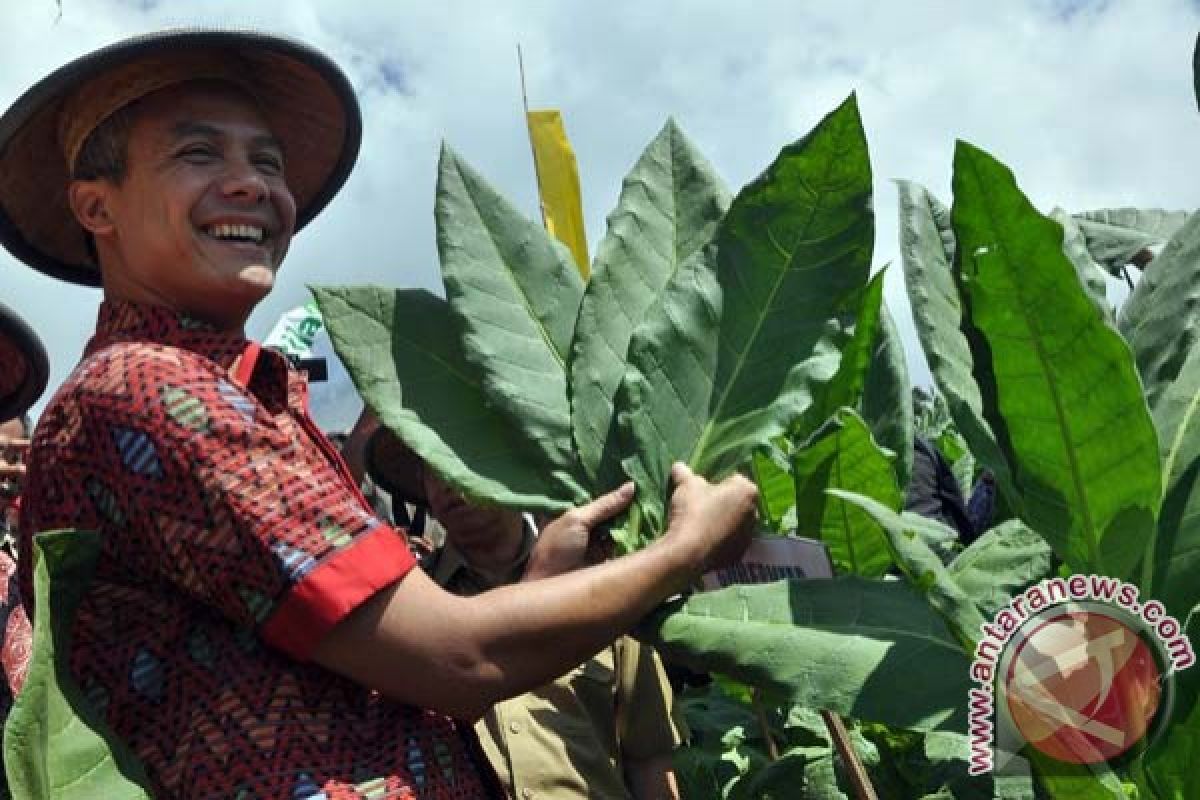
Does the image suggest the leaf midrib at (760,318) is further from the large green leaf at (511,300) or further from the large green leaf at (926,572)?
the large green leaf at (926,572)

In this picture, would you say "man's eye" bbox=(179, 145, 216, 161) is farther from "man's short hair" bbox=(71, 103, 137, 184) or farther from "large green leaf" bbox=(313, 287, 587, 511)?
"large green leaf" bbox=(313, 287, 587, 511)

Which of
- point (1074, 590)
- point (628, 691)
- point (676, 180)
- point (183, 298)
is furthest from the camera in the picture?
point (628, 691)

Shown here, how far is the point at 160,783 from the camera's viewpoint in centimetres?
112

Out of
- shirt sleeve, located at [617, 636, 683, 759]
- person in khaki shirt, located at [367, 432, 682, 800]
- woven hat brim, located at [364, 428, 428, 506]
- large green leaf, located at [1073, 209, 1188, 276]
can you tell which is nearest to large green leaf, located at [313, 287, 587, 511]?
large green leaf, located at [1073, 209, 1188, 276]

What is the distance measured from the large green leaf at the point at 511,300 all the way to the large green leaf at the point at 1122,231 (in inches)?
20.0

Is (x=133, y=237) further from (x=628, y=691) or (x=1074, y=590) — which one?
(x=628, y=691)

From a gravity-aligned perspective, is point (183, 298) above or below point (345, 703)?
above

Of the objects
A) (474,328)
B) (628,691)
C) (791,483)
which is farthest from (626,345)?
(628,691)

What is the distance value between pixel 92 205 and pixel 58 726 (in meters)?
0.58

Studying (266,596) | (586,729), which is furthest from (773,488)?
(586,729)

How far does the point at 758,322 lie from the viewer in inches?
44.3

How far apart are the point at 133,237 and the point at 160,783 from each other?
0.52 metres

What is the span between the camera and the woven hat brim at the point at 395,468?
9.21 ft

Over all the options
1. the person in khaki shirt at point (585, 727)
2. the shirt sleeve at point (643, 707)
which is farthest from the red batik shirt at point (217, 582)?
the shirt sleeve at point (643, 707)
